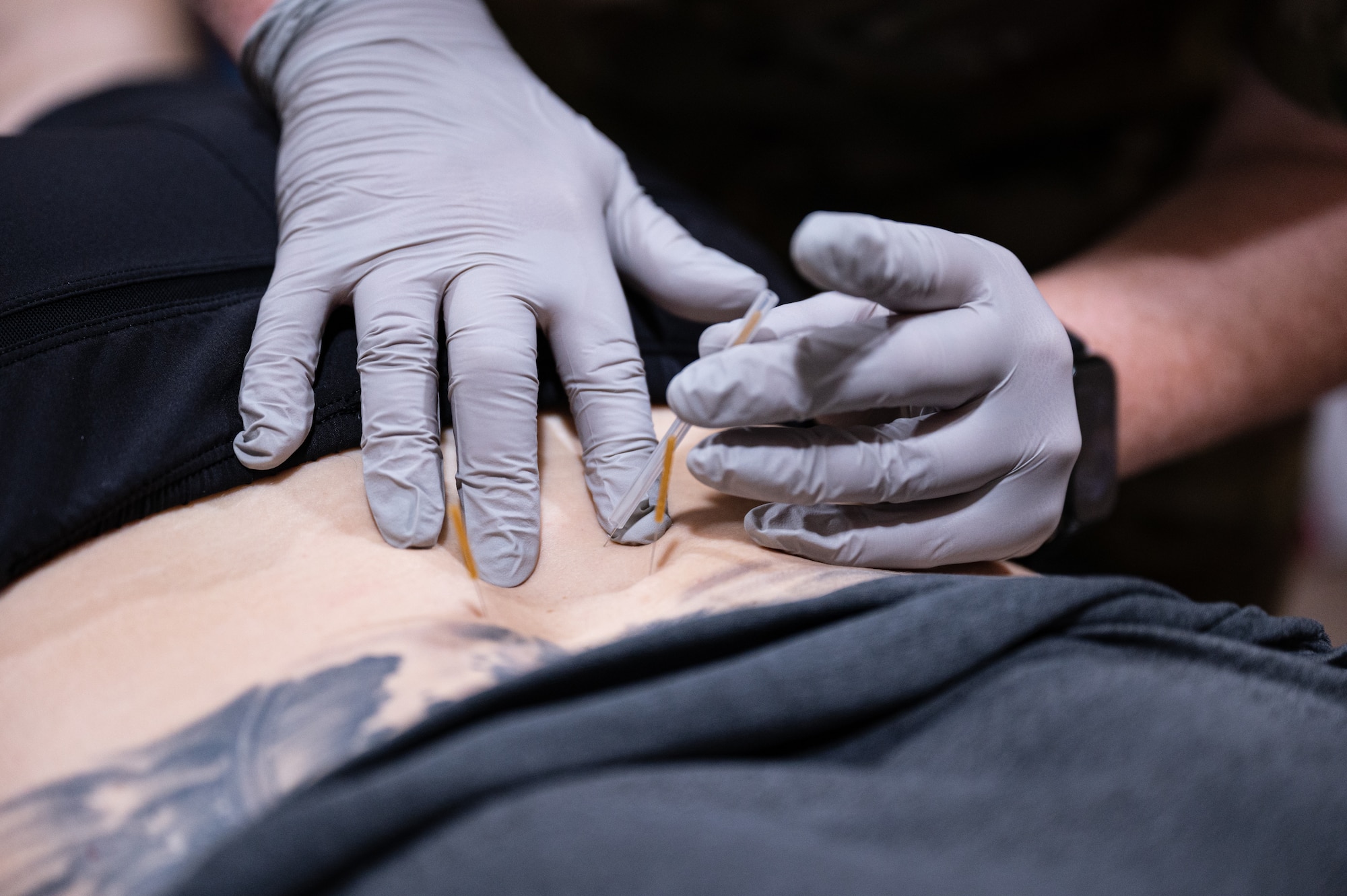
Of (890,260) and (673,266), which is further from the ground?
(890,260)

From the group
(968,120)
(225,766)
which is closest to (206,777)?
(225,766)

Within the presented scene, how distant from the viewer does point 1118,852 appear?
491mm

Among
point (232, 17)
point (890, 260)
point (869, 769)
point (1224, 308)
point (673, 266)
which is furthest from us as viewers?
point (1224, 308)

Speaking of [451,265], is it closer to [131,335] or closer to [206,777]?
[131,335]

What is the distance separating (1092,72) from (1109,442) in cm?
80

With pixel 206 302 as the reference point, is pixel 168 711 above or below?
below

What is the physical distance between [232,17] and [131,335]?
2.03 ft

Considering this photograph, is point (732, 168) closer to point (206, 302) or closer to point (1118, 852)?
point (206, 302)

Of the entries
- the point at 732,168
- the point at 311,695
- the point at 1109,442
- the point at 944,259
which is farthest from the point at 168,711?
the point at 732,168

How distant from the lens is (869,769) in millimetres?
557

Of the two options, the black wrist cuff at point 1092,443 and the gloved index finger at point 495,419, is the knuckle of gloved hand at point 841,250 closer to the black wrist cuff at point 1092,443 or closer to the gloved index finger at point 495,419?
the gloved index finger at point 495,419

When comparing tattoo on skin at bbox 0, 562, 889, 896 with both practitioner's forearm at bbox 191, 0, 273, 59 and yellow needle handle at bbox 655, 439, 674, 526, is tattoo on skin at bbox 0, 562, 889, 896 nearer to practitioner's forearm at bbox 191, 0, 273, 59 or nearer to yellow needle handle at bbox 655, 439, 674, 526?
yellow needle handle at bbox 655, 439, 674, 526

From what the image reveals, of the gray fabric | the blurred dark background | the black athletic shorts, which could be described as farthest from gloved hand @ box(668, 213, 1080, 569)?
the blurred dark background

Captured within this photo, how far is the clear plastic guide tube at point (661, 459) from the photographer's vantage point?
75cm
